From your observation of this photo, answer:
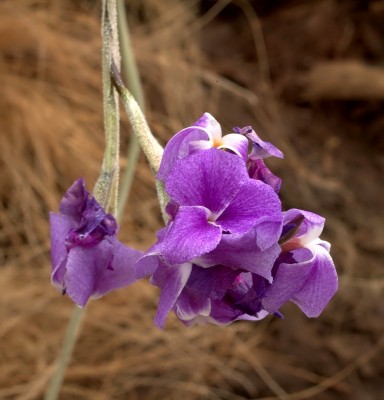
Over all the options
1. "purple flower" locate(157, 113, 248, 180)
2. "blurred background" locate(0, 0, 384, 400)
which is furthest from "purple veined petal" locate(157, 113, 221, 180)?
"blurred background" locate(0, 0, 384, 400)

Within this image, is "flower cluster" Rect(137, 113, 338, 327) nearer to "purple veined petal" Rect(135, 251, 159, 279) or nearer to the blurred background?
"purple veined petal" Rect(135, 251, 159, 279)

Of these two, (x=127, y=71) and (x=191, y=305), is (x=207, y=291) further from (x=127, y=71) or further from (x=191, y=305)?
(x=127, y=71)

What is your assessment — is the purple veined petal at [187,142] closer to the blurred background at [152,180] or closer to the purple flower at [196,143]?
the purple flower at [196,143]

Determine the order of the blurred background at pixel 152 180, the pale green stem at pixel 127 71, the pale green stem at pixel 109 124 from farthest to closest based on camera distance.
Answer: the blurred background at pixel 152 180
the pale green stem at pixel 127 71
the pale green stem at pixel 109 124

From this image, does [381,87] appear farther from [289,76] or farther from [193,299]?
[193,299]

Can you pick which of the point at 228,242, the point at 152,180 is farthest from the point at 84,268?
the point at 152,180

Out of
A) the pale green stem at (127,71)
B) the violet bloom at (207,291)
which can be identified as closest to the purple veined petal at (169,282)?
the violet bloom at (207,291)

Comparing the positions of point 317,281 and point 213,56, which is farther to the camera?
point 213,56

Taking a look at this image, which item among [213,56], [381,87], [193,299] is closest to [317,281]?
[193,299]
